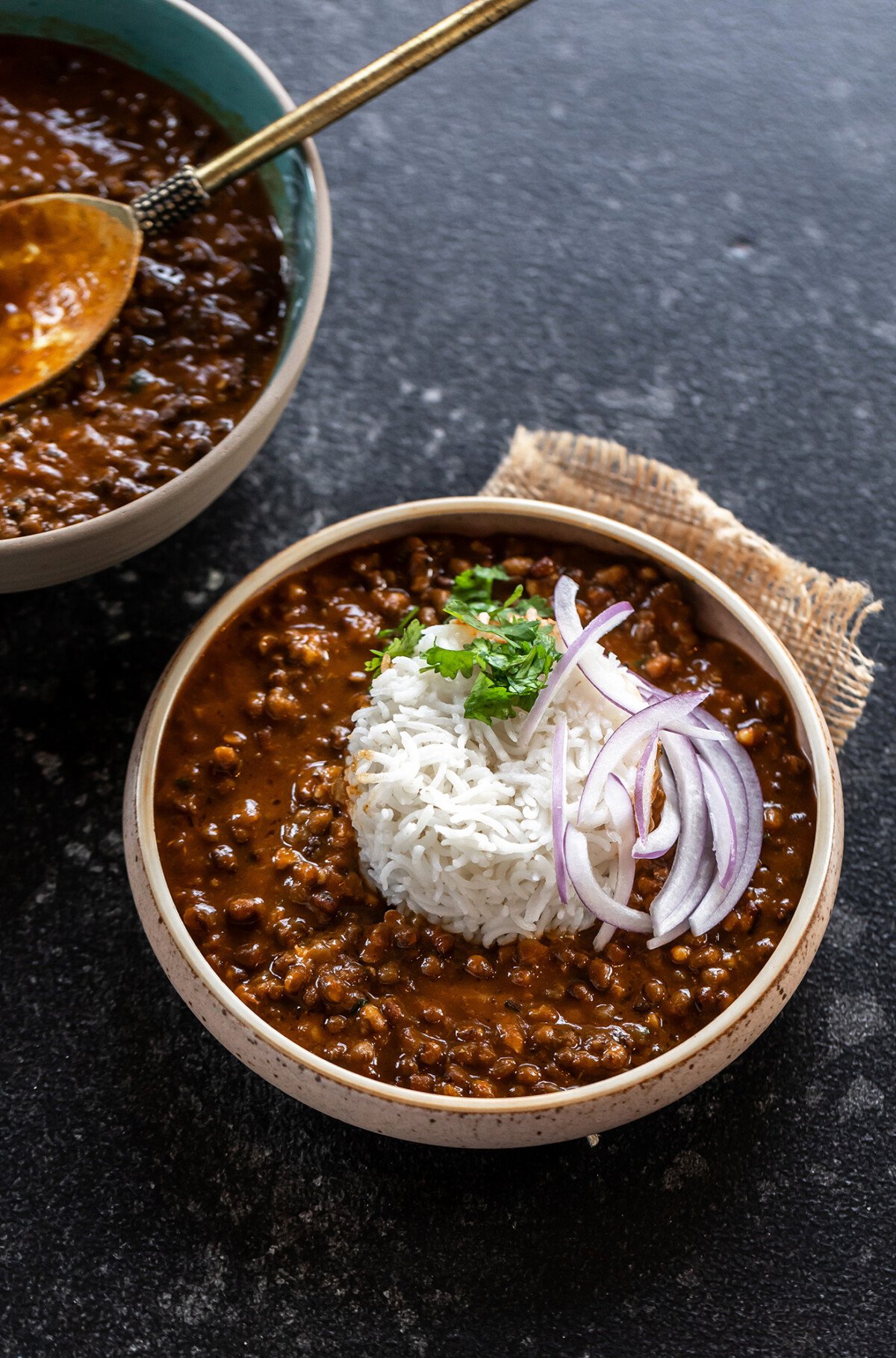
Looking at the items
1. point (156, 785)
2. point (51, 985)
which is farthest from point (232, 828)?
point (51, 985)

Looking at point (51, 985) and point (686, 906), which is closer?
point (686, 906)

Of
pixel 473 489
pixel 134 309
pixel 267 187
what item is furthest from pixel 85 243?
pixel 473 489

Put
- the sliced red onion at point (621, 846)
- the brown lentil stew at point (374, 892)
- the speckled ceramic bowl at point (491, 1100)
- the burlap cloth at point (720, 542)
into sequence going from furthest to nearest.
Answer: the burlap cloth at point (720, 542) → the sliced red onion at point (621, 846) → the brown lentil stew at point (374, 892) → the speckled ceramic bowl at point (491, 1100)

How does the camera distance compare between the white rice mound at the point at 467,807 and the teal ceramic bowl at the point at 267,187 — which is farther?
the teal ceramic bowl at the point at 267,187

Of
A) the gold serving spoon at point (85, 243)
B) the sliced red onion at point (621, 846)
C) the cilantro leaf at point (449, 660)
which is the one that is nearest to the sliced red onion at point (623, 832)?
the sliced red onion at point (621, 846)

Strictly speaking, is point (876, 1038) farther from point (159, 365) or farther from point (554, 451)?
point (159, 365)

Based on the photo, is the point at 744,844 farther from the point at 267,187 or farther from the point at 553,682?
the point at 267,187

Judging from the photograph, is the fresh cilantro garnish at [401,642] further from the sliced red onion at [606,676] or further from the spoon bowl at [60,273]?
the spoon bowl at [60,273]
